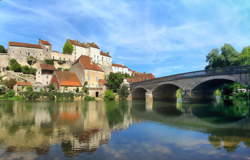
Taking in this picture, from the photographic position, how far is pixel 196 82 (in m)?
31.9

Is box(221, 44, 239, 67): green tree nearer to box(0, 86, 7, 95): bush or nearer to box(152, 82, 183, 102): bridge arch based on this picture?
box(152, 82, 183, 102): bridge arch

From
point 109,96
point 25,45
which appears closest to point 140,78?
point 109,96

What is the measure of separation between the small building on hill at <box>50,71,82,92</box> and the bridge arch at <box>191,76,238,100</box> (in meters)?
28.5

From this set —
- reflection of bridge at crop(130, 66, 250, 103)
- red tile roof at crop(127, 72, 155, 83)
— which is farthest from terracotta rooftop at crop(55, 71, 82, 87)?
red tile roof at crop(127, 72, 155, 83)

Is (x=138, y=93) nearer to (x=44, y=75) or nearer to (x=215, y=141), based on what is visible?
(x=44, y=75)

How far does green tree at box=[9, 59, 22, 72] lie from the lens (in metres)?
55.6

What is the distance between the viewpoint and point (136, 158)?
6.60m

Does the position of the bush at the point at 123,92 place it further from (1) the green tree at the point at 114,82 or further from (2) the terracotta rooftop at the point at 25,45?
(2) the terracotta rooftop at the point at 25,45

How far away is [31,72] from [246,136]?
60.5 metres

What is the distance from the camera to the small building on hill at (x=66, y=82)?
147 ft

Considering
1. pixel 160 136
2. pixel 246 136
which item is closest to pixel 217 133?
pixel 246 136

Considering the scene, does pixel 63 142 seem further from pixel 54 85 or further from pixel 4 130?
pixel 54 85

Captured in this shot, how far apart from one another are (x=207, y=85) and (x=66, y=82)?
1304 inches

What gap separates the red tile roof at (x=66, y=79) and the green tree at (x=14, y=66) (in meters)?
16.7
